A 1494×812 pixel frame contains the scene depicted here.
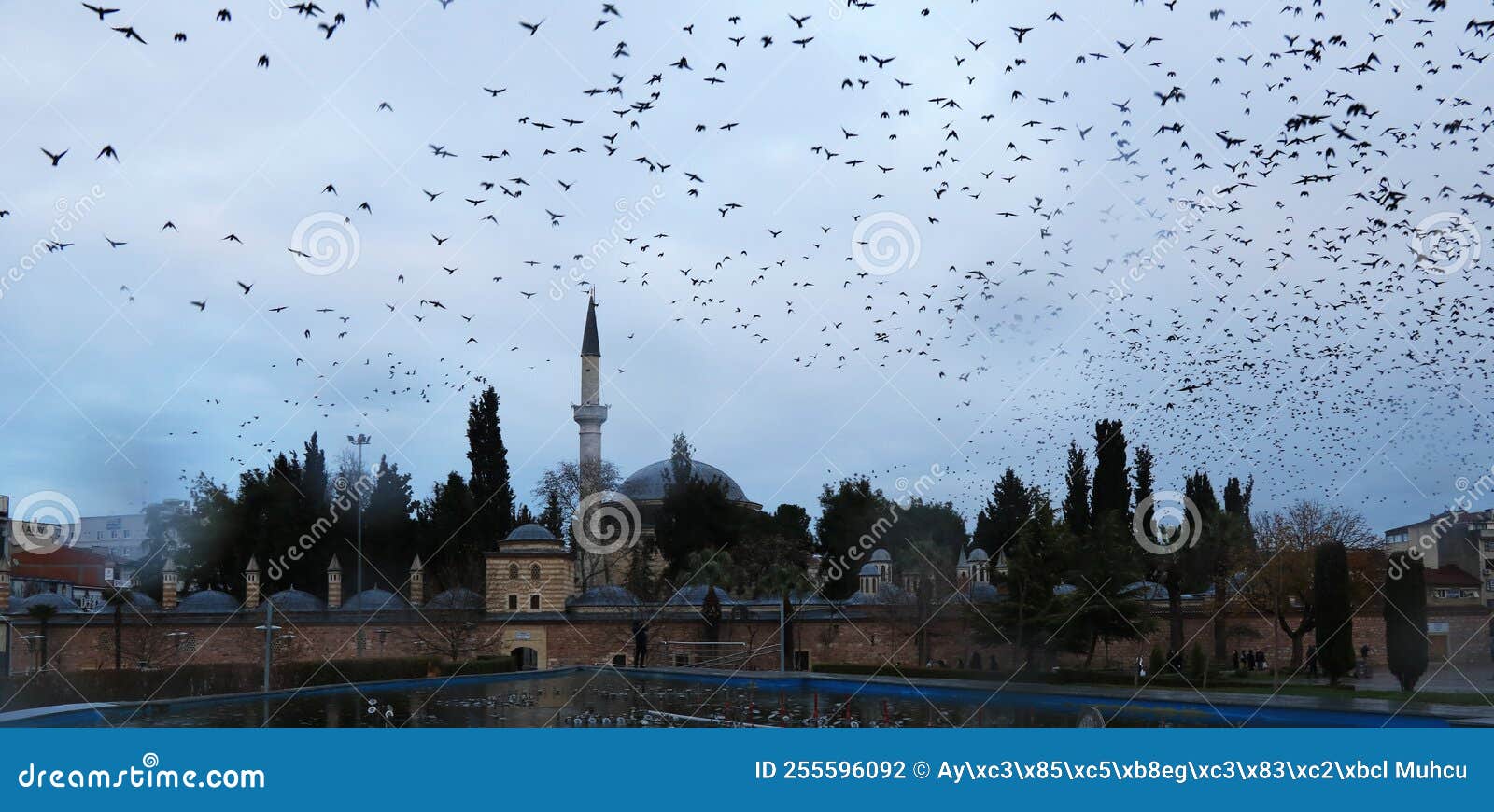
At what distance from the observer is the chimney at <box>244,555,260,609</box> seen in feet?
143

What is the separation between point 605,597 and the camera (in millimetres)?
44344

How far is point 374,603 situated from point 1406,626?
1175 inches

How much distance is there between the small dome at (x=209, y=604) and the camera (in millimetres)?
42406

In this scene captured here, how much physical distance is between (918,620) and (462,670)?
1338 centimetres

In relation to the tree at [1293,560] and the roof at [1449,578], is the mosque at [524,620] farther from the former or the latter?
the roof at [1449,578]

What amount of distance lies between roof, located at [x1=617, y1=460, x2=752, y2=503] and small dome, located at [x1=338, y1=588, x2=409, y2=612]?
20775 millimetres

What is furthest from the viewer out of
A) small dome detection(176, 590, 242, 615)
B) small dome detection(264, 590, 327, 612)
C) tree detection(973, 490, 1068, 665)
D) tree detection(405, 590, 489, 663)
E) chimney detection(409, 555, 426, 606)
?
chimney detection(409, 555, 426, 606)

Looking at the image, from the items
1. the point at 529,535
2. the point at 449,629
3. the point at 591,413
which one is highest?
the point at 591,413

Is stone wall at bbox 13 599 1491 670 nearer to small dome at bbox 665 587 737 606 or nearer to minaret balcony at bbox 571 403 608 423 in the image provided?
small dome at bbox 665 587 737 606

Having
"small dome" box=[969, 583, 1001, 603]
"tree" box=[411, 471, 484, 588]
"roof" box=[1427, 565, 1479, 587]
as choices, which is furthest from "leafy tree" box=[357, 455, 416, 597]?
"roof" box=[1427, 565, 1479, 587]

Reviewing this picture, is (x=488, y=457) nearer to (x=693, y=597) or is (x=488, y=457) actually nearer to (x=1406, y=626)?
(x=693, y=597)

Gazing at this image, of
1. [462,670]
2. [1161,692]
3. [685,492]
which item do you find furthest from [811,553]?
[1161,692]

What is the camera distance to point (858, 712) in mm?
26016

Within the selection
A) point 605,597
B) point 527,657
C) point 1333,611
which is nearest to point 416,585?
point 527,657
